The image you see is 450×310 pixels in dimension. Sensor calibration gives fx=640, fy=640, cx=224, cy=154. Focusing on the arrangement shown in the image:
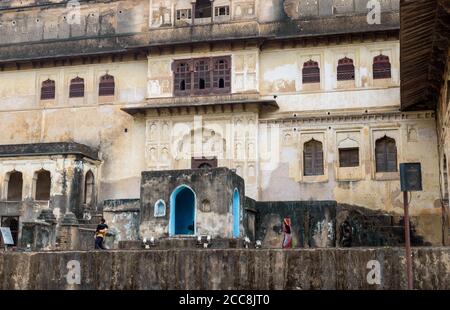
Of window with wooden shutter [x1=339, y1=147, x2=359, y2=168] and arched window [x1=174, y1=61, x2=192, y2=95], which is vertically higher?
arched window [x1=174, y1=61, x2=192, y2=95]

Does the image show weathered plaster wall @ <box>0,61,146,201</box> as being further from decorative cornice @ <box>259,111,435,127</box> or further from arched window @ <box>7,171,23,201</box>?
decorative cornice @ <box>259,111,435,127</box>

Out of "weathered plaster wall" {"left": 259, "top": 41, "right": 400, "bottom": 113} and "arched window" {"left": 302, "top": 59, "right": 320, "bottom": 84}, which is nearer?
"weathered plaster wall" {"left": 259, "top": 41, "right": 400, "bottom": 113}

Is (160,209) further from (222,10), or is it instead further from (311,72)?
(222,10)

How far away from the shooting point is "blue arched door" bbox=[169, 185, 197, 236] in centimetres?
1900

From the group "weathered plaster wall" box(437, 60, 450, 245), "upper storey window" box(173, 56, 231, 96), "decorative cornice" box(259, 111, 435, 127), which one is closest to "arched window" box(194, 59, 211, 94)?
"upper storey window" box(173, 56, 231, 96)

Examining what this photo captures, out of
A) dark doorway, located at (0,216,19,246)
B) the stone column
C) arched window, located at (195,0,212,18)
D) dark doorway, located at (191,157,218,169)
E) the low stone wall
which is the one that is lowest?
the low stone wall

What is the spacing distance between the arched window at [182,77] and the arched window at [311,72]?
4.59 m

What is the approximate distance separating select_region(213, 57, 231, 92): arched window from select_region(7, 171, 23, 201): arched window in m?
9.11

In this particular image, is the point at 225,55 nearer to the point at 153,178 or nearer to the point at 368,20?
the point at 368,20

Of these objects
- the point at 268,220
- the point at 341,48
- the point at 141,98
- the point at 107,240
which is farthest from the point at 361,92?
the point at 107,240

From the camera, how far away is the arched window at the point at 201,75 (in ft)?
83.6

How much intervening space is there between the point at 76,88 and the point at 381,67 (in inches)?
498

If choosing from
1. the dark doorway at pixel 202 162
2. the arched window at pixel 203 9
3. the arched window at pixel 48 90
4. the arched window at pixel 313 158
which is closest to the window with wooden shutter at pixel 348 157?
the arched window at pixel 313 158

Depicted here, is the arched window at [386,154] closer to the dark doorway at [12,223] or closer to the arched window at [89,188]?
the arched window at [89,188]
